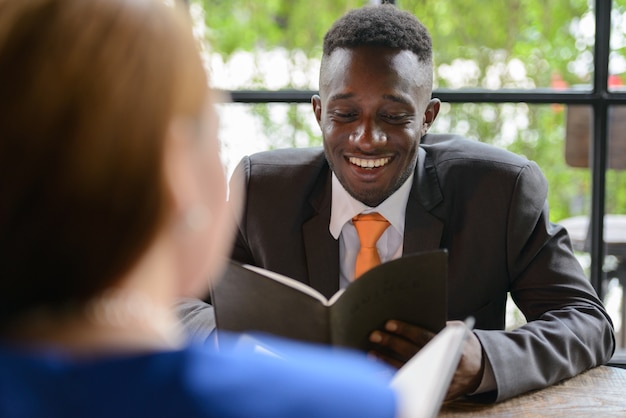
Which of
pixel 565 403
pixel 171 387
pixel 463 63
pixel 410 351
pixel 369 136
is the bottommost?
pixel 565 403

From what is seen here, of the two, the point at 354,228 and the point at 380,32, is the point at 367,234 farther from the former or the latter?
the point at 380,32

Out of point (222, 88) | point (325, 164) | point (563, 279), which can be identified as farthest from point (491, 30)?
point (563, 279)

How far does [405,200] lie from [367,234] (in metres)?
0.12

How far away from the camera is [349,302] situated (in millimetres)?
1311

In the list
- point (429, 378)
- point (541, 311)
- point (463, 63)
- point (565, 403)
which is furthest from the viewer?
point (463, 63)

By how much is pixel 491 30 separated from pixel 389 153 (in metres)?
1.24

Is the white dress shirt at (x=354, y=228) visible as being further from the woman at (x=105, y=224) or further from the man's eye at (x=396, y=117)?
the woman at (x=105, y=224)

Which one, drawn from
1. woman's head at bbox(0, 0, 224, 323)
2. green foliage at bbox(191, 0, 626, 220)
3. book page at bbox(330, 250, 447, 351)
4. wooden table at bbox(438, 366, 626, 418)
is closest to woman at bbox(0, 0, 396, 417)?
woman's head at bbox(0, 0, 224, 323)

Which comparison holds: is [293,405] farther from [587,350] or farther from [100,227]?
[587,350]

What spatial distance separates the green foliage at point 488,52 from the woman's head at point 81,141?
217 cm

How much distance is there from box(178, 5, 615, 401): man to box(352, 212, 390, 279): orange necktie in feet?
0.05

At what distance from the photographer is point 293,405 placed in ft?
2.15

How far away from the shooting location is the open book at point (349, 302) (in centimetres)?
132

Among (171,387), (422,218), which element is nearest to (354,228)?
(422,218)
